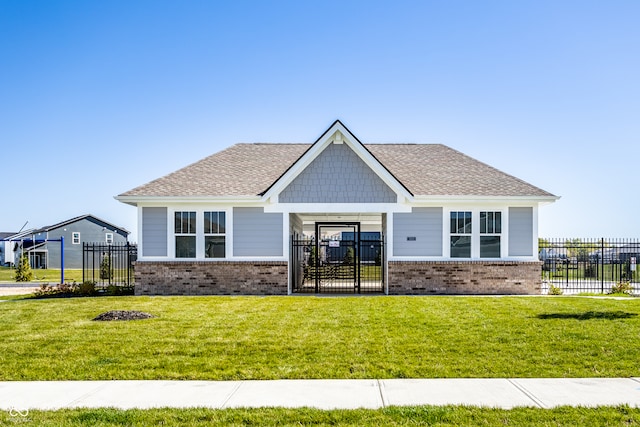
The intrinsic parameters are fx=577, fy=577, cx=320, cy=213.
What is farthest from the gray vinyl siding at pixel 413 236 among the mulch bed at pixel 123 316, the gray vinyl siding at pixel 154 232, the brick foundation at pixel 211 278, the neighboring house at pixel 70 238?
the neighboring house at pixel 70 238

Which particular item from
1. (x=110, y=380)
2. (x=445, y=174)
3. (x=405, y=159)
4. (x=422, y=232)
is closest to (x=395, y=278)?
(x=422, y=232)

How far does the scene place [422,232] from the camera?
20234 millimetres

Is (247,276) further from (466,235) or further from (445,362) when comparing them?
(445,362)

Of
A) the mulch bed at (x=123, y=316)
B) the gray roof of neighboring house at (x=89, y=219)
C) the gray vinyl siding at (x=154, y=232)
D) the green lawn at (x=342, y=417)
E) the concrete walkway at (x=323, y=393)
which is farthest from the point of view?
the gray roof of neighboring house at (x=89, y=219)

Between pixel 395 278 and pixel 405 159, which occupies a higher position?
pixel 405 159

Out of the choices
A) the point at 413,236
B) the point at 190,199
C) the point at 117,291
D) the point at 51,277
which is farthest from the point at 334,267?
the point at 51,277

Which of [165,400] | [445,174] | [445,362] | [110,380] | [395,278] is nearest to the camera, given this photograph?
[165,400]

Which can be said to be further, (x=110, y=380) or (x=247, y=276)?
(x=247, y=276)

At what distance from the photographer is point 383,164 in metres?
22.5

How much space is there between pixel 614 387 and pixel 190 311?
10368 millimetres

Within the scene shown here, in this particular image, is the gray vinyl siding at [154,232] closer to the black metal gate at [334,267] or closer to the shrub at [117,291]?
the shrub at [117,291]

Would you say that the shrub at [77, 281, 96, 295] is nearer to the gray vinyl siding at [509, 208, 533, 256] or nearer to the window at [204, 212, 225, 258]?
the window at [204, 212, 225, 258]

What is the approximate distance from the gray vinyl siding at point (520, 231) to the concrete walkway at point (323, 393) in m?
12.6

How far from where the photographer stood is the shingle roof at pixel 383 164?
20.4 metres
